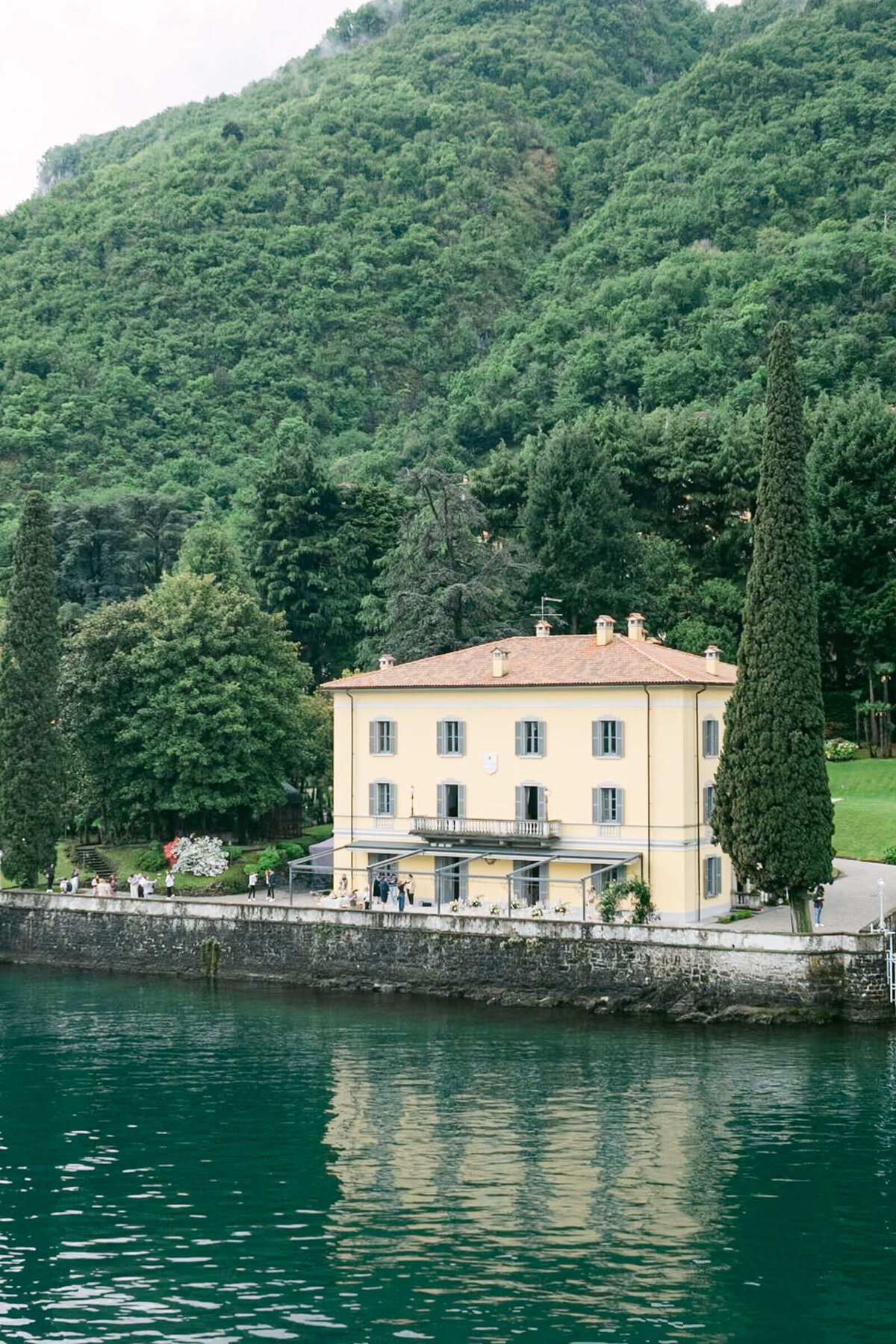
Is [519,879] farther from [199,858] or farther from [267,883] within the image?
[199,858]

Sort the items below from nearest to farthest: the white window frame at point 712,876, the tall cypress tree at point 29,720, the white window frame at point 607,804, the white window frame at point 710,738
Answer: the white window frame at point 607,804 → the white window frame at point 712,876 → the white window frame at point 710,738 → the tall cypress tree at point 29,720

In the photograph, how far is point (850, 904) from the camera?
47062mm

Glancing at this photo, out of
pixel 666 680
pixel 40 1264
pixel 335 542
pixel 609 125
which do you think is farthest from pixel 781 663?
pixel 609 125

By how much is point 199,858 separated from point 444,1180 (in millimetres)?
30717

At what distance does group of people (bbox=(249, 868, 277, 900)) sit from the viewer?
5375 centimetres

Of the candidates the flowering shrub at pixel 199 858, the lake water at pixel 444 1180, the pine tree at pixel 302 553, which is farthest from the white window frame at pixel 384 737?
the pine tree at pixel 302 553

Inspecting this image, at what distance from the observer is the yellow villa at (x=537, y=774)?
47.5 metres

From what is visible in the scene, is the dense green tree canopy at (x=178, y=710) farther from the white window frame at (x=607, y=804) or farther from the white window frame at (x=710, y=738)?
the white window frame at (x=710, y=738)

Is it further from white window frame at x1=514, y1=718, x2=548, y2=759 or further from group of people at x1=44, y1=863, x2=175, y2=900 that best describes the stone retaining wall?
white window frame at x1=514, y1=718, x2=548, y2=759

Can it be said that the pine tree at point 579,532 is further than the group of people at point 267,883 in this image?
Yes

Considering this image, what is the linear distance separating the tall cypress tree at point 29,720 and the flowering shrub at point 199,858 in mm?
4698

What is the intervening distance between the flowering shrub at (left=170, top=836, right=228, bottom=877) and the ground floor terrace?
5.96m

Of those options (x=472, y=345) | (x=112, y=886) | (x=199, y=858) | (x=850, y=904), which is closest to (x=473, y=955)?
(x=850, y=904)

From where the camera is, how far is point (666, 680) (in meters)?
47.0
